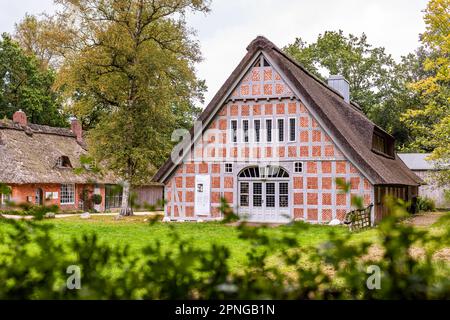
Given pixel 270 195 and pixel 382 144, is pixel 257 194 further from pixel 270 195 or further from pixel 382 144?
pixel 382 144

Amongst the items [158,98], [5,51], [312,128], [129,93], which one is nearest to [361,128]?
[312,128]

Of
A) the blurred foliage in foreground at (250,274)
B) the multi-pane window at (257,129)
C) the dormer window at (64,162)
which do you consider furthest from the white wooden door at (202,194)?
the blurred foliage in foreground at (250,274)

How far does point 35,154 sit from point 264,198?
20656mm

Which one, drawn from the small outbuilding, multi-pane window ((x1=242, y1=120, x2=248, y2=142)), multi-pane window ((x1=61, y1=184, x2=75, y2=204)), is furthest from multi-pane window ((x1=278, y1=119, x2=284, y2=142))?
the small outbuilding

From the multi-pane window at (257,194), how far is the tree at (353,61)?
2510 cm

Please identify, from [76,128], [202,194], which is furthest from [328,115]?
[76,128]

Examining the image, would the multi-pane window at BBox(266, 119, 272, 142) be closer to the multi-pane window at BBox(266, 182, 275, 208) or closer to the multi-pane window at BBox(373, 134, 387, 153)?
the multi-pane window at BBox(266, 182, 275, 208)

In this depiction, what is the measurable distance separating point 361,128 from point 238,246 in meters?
13.9

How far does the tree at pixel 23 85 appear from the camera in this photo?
4719cm

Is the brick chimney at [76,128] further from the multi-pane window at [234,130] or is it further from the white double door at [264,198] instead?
the white double door at [264,198]

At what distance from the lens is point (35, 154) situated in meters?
37.7

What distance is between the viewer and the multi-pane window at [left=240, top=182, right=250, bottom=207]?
24.5 metres
